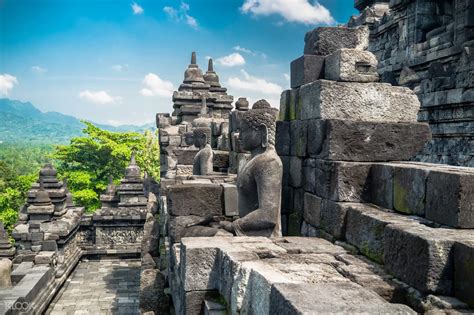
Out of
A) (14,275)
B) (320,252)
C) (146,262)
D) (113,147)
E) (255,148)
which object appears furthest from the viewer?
(113,147)

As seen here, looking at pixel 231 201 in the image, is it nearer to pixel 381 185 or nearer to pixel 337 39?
pixel 381 185

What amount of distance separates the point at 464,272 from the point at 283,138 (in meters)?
3.07

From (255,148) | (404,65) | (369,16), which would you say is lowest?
(255,148)

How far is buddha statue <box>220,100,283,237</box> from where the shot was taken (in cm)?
405

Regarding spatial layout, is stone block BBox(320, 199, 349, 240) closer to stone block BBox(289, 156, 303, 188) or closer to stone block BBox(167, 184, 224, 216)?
stone block BBox(289, 156, 303, 188)

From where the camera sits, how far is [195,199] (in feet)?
15.8

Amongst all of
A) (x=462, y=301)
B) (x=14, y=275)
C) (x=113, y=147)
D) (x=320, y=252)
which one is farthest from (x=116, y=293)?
(x=113, y=147)

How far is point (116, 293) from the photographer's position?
454 inches

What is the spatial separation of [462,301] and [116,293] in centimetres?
1049

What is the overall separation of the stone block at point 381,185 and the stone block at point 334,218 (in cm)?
29

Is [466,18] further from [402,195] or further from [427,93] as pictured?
[402,195]

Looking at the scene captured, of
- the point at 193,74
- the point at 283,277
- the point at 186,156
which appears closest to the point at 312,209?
the point at 283,277

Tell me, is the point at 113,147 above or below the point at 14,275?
above

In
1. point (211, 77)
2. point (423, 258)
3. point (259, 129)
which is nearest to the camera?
point (423, 258)
